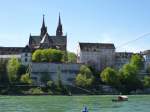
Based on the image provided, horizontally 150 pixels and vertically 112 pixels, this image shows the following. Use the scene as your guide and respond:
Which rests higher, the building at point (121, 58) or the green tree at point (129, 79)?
the building at point (121, 58)

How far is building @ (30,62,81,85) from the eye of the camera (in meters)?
106

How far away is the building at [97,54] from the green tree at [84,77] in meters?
16.3

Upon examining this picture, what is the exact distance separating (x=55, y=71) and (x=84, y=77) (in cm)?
708

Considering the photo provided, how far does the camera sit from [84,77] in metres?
104

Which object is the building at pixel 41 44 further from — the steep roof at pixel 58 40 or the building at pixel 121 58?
the building at pixel 121 58

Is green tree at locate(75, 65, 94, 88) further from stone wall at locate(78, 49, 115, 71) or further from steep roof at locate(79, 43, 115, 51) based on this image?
steep roof at locate(79, 43, 115, 51)

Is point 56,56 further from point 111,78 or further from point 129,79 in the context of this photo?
A: point 129,79

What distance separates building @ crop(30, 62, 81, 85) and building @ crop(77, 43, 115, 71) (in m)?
16.4

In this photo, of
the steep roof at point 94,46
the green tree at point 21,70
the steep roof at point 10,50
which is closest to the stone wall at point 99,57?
the steep roof at point 94,46

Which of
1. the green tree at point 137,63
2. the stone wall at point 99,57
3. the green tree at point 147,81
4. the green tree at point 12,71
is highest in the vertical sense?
the stone wall at point 99,57

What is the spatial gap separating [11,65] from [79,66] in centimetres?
1452

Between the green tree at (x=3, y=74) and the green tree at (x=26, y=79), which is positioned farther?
the green tree at (x=3, y=74)

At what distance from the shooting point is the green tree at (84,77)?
10312 centimetres

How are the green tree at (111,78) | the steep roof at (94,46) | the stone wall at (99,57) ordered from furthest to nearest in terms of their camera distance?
1. the steep roof at (94,46)
2. the stone wall at (99,57)
3. the green tree at (111,78)
